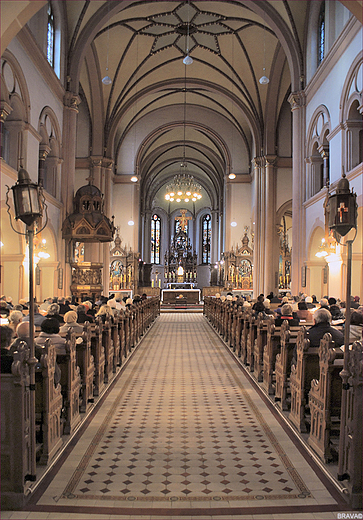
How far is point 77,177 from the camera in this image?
2352cm

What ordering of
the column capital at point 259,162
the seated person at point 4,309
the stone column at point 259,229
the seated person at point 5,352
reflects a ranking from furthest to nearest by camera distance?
the column capital at point 259,162 → the stone column at point 259,229 → the seated person at point 4,309 → the seated person at point 5,352

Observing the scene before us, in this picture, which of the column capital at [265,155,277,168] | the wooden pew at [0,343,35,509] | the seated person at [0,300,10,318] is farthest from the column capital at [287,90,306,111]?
the wooden pew at [0,343,35,509]

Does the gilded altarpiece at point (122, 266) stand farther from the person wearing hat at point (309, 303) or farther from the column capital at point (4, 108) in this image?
the column capital at point (4, 108)

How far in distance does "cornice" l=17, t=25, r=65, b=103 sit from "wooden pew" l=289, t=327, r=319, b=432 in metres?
10.5

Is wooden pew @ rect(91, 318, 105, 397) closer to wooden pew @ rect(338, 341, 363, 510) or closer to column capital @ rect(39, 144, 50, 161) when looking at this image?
wooden pew @ rect(338, 341, 363, 510)

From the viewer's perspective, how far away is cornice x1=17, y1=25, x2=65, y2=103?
38.0 ft

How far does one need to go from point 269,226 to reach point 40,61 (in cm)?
1292

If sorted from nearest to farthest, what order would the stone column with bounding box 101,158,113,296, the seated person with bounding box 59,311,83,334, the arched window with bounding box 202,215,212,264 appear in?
the seated person with bounding box 59,311,83,334
the stone column with bounding box 101,158,113,296
the arched window with bounding box 202,215,212,264

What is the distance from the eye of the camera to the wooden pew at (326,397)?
4254 mm

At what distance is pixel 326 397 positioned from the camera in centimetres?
429

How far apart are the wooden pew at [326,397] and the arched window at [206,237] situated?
126 ft

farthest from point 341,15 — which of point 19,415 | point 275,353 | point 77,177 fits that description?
point 77,177

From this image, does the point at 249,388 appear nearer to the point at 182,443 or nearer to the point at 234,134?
the point at 182,443

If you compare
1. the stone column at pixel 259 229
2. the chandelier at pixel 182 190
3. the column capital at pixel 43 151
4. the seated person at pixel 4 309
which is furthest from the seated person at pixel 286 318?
the chandelier at pixel 182 190
